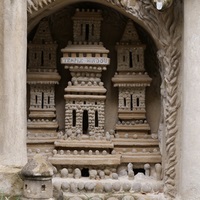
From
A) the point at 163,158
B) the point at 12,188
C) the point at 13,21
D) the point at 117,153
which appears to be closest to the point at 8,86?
the point at 13,21

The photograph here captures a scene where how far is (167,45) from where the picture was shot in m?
6.76

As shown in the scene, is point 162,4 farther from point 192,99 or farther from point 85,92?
point 85,92

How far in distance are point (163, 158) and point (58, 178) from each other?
162 cm

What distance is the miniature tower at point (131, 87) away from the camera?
24.9ft

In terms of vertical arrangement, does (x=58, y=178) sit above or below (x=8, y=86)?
below

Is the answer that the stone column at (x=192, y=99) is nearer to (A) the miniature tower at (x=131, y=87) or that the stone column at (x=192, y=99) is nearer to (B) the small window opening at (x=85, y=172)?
(A) the miniature tower at (x=131, y=87)

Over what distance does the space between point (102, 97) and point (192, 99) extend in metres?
1.71

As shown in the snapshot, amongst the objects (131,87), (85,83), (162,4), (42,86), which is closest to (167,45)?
(162,4)

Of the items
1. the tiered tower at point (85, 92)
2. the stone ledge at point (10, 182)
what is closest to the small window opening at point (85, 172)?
the tiered tower at point (85, 92)

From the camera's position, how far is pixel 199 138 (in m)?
6.26

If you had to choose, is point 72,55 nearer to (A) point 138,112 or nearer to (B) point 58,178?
(A) point 138,112

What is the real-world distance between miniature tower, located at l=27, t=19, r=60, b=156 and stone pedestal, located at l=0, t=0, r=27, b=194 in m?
1.27

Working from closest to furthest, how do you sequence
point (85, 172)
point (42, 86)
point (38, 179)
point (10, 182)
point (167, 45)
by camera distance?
1. point (38, 179)
2. point (10, 182)
3. point (167, 45)
4. point (85, 172)
5. point (42, 86)

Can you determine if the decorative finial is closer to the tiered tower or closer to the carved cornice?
the carved cornice
